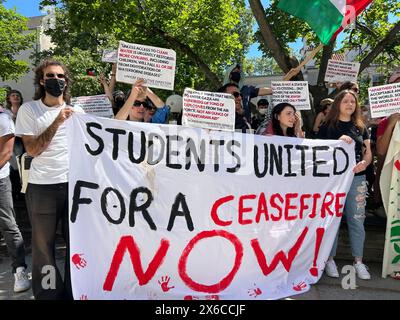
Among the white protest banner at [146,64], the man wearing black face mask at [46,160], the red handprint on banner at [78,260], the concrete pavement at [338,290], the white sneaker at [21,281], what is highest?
the white protest banner at [146,64]

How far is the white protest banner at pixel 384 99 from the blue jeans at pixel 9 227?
340cm

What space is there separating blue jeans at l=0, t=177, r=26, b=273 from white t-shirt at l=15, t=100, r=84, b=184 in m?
0.80

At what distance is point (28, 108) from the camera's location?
288 cm

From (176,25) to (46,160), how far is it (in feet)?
27.5

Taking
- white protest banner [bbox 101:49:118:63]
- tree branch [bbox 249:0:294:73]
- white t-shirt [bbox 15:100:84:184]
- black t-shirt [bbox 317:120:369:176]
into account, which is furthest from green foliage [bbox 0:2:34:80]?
black t-shirt [bbox 317:120:369:176]

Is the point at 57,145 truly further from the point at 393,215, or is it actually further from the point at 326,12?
the point at 326,12

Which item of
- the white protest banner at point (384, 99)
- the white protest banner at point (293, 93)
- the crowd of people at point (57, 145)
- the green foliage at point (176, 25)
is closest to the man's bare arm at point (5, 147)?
the crowd of people at point (57, 145)

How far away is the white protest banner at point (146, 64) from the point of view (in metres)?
3.43

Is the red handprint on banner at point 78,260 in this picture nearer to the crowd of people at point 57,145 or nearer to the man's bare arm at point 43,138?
the crowd of people at point 57,145

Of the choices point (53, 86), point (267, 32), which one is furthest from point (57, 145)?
point (267, 32)

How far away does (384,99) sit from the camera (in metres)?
3.91

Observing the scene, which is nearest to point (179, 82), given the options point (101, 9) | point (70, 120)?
point (101, 9)

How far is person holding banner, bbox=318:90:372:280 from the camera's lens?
153 inches
